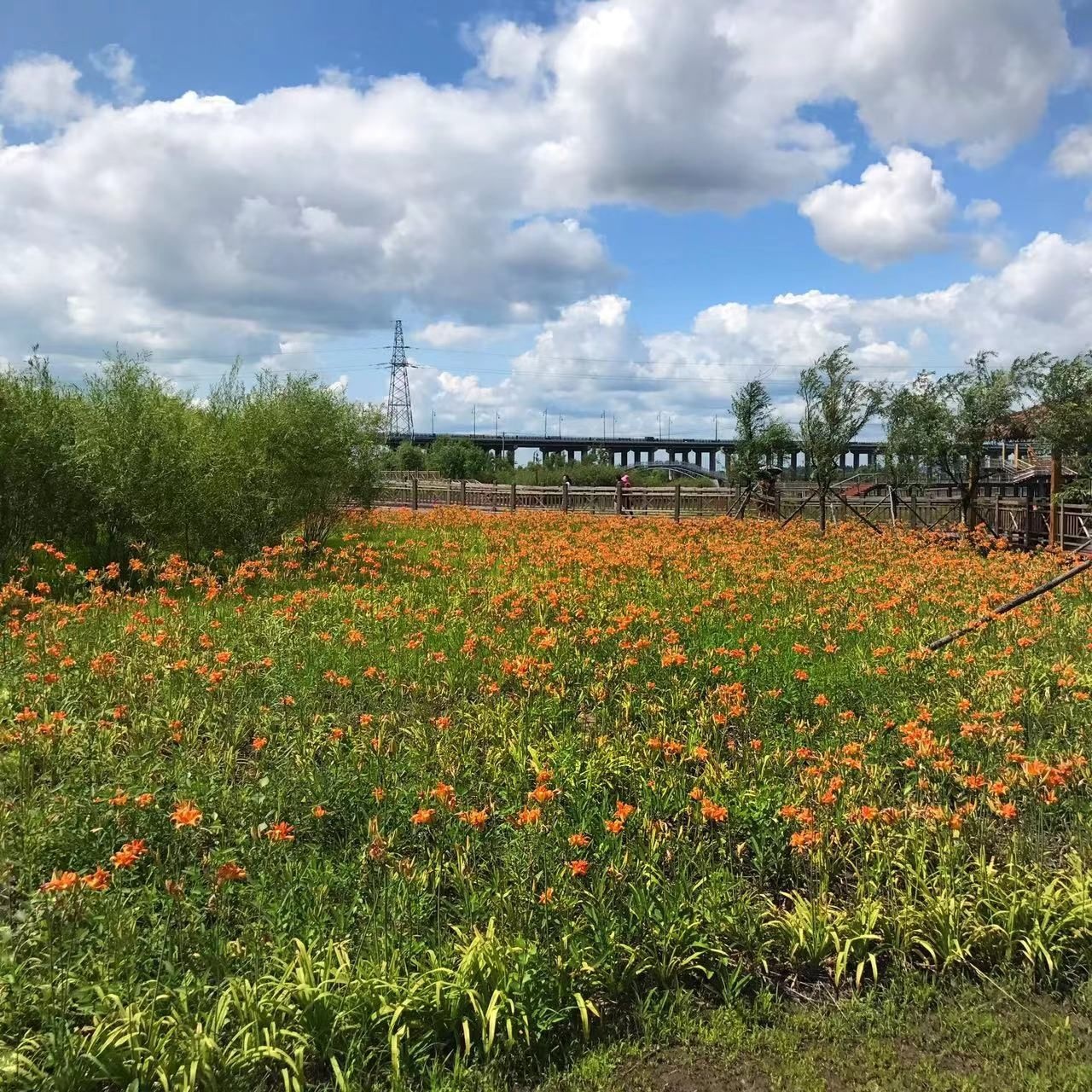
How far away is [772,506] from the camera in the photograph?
76.8 feet

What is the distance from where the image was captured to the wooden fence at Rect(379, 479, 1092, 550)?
17953mm

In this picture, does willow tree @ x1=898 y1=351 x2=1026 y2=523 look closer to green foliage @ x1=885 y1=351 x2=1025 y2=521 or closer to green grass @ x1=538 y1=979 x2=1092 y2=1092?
green foliage @ x1=885 y1=351 x2=1025 y2=521

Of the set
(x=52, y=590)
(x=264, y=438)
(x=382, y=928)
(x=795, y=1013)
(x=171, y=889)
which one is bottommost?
(x=795, y=1013)

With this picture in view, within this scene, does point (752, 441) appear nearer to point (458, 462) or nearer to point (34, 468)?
point (34, 468)

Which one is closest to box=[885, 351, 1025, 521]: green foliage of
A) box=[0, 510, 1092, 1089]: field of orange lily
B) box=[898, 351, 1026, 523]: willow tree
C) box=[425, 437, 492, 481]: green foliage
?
box=[898, 351, 1026, 523]: willow tree

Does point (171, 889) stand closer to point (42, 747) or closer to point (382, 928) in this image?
point (382, 928)

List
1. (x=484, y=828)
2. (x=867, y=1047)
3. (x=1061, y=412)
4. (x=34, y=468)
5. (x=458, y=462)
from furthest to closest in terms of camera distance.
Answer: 1. (x=458, y=462)
2. (x=1061, y=412)
3. (x=34, y=468)
4. (x=484, y=828)
5. (x=867, y=1047)

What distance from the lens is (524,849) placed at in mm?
3607

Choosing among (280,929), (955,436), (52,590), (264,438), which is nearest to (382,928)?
(280,929)

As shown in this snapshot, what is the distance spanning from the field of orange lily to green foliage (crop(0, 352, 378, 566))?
3.29 meters

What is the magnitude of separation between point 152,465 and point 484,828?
8375 millimetres

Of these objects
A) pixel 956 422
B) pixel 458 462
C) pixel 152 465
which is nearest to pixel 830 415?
pixel 956 422

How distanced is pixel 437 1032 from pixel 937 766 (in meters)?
2.88

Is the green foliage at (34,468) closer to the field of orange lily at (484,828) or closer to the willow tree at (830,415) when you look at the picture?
the field of orange lily at (484,828)
